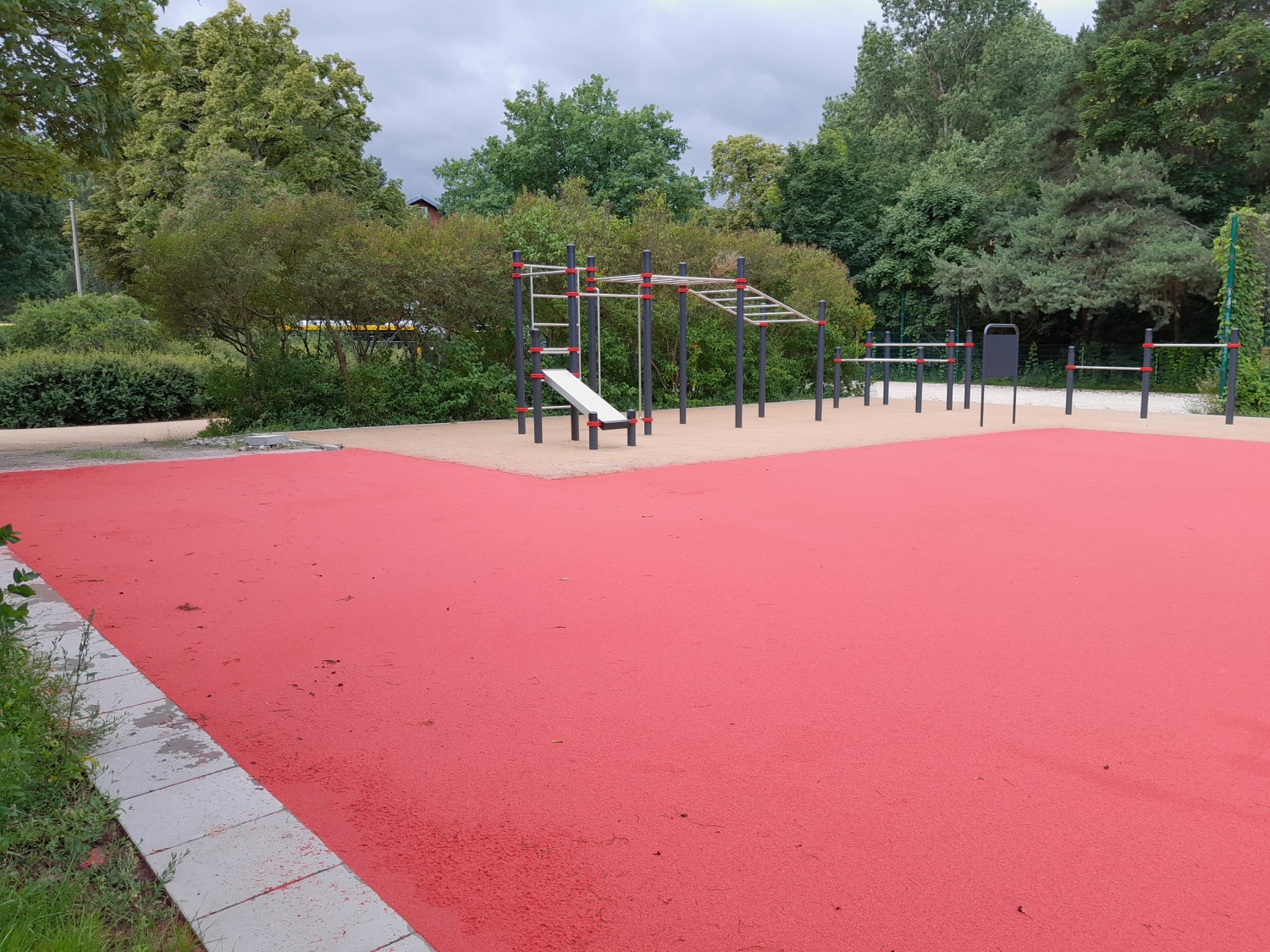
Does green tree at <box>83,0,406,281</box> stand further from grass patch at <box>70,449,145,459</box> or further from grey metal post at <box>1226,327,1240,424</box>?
grey metal post at <box>1226,327,1240,424</box>

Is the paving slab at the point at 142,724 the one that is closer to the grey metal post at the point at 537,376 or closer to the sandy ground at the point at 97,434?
the grey metal post at the point at 537,376

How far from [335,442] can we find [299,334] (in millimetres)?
2960

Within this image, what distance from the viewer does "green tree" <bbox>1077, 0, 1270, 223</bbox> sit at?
2355 centimetres

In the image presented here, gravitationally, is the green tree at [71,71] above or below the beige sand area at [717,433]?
above

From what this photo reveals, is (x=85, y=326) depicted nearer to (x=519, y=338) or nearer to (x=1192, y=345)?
(x=519, y=338)

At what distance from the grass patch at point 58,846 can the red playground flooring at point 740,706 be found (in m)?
0.44

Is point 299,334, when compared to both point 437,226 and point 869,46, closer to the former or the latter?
point 437,226

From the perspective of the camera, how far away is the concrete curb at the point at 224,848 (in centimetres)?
202

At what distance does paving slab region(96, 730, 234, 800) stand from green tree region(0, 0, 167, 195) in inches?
308

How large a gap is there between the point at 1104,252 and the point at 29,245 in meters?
38.5

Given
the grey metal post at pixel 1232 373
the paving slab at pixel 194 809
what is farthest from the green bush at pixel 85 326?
the grey metal post at pixel 1232 373

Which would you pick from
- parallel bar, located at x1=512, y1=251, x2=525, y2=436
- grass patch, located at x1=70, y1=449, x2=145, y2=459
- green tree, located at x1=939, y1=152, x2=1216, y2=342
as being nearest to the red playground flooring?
grass patch, located at x1=70, y1=449, x2=145, y2=459

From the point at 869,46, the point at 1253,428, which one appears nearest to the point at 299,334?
the point at 1253,428

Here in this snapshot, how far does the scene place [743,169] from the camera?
1689 inches
